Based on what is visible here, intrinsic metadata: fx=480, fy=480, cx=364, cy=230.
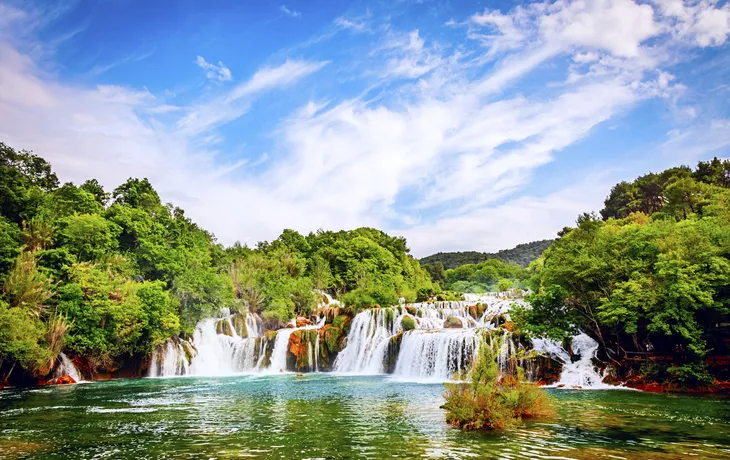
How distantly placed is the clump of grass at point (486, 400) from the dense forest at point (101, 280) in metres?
24.2

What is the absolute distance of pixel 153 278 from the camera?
42.1m

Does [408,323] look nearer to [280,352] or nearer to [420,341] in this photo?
[420,341]

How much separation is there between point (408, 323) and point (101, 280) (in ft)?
75.2

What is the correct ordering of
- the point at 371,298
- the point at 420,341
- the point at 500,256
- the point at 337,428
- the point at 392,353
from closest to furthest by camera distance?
1. the point at 337,428
2. the point at 420,341
3. the point at 392,353
4. the point at 371,298
5. the point at 500,256

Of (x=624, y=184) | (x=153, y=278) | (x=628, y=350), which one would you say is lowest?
(x=628, y=350)

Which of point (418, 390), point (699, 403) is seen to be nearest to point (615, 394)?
point (699, 403)

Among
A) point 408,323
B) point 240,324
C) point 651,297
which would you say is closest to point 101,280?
point 240,324

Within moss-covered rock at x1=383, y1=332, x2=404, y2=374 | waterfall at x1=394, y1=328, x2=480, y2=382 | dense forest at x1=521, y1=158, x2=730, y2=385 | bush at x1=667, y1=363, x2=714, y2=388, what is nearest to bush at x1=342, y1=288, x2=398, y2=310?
moss-covered rock at x1=383, y1=332, x2=404, y2=374

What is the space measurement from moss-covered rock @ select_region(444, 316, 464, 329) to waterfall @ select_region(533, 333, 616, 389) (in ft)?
38.0

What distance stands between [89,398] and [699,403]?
83.5ft

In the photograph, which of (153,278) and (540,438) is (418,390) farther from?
(153,278)

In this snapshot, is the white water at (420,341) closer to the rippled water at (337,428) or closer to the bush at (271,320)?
the rippled water at (337,428)

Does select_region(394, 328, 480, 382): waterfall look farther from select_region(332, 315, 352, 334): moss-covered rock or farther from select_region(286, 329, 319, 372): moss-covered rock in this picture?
select_region(286, 329, 319, 372): moss-covered rock

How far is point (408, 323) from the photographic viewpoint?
39250mm
